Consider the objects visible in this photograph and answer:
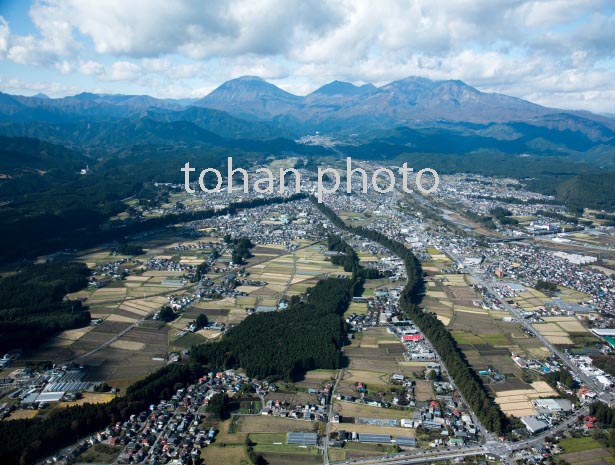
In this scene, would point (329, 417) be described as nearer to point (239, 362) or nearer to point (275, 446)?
point (275, 446)

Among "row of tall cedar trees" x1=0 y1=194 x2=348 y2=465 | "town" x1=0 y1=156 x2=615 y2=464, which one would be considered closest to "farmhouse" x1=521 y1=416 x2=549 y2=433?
"town" x1=0 y1=156 x2=615 y2=464

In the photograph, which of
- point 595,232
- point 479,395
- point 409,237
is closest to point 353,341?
point 479,395

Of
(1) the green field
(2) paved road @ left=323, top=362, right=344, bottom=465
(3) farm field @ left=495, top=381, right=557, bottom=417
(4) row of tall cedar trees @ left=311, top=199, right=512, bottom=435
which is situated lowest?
(1) the green field

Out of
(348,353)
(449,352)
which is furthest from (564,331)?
(348,353)

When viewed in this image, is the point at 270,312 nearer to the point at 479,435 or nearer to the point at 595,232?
the point at 479,435

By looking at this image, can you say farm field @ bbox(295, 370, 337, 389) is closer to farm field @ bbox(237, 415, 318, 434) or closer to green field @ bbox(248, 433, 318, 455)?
farm field @ bbox(237, 415, 318, 434)

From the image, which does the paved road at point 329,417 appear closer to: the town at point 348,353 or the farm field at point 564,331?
the town at point 348,353
